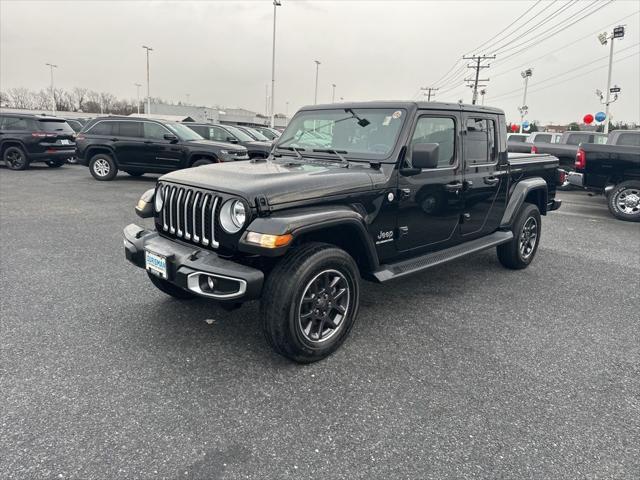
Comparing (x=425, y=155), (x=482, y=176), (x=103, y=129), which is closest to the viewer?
(x=425, y=155)

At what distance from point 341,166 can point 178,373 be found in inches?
80.2

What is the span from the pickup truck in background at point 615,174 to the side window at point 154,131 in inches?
394

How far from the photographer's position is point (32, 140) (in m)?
14.5

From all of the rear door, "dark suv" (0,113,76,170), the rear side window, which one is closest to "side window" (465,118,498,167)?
the rear door

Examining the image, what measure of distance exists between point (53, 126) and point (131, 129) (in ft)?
14.2

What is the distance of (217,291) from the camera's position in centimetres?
297

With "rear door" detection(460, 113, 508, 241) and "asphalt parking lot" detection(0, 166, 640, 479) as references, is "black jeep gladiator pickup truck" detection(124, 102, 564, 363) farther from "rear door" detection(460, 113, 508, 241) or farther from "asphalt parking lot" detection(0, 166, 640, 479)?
"asphalt parking lot" detection(0, 166, 640, 479)

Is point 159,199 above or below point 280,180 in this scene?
below

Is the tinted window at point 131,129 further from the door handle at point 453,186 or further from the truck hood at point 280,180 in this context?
the door handle at point 453,186

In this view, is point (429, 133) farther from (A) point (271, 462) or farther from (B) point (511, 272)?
(A) point (271, 462)

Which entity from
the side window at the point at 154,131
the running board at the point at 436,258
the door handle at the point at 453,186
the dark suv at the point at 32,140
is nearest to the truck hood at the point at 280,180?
the running board at the point at 436,258

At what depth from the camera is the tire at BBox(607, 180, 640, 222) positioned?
9.20 meters

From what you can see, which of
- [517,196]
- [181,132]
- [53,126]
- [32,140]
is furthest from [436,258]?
[32,140]

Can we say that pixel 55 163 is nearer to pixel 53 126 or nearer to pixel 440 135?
pixel 53 126
